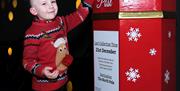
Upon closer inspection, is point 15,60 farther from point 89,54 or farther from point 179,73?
point 179,73

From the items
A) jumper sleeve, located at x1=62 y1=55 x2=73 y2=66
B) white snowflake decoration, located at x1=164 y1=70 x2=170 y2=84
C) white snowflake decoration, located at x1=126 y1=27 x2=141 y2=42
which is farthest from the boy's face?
white snowflake decoration, located at x1=164 y1=70 x2=170 y2=84

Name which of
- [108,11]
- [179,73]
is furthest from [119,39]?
[179,73]

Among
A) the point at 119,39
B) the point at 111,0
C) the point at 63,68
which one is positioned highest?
the point at 111,0

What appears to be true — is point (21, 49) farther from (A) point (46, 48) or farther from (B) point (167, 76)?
(B) point (167, 76)

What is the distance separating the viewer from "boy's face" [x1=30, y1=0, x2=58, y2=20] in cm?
119

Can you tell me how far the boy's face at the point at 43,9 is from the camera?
1188 millimetres

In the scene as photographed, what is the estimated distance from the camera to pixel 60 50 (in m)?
1.20

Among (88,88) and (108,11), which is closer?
(108,11)

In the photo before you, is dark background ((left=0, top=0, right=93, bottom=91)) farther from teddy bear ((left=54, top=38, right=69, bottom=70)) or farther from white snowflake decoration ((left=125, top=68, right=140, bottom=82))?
white snowflake decoration ((left=125, top=68, right=140, bottom=82))

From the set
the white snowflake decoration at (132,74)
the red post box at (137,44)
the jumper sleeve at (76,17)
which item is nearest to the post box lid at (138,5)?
the red post box at (137,44)

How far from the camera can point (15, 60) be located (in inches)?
48.8

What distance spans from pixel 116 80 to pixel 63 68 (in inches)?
8.0

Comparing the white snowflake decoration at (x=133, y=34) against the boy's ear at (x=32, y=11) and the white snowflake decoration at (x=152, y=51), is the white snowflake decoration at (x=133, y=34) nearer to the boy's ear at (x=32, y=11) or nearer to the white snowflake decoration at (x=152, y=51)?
the white snowflake decoration at (x=152, y=51)

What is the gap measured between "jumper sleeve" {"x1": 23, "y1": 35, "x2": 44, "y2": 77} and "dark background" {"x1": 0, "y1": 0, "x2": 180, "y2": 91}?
0.11 ft
